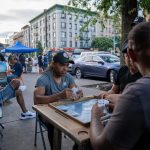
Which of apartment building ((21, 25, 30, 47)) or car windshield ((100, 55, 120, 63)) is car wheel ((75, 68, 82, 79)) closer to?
car windshield ((100, 55, 120, 63))

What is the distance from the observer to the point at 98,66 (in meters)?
14.8

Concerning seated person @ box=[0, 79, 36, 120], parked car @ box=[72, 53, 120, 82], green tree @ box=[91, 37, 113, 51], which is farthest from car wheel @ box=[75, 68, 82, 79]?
green tree @ box=[91, 37, 113, 51]

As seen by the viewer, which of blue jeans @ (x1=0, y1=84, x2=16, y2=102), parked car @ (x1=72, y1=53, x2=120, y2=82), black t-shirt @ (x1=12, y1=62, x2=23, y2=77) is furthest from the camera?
parked car @ (x1=72, y1=53, x2=120, y2=82)

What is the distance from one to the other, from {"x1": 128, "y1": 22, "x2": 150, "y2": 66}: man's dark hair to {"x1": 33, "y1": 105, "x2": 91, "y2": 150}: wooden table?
0.85m

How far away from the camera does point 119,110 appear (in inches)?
54.3

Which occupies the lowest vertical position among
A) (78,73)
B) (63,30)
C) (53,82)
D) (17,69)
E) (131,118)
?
(78,73)

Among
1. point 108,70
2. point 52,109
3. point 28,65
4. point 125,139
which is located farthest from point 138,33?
point 28,65

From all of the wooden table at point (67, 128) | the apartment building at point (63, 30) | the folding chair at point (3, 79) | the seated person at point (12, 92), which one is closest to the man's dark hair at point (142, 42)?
the wooden table at point (67, 128)

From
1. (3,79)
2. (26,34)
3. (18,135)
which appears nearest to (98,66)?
(3,79)

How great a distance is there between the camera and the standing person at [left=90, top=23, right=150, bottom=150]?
133 cm

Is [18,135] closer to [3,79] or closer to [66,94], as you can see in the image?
[66,94]

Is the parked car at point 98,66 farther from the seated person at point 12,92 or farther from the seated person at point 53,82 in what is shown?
the seated person at point 53,82

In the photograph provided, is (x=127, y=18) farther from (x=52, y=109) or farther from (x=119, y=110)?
(x=119, y=110)

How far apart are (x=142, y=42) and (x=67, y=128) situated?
111 centimetres
